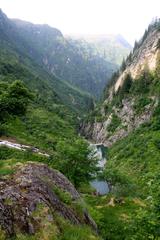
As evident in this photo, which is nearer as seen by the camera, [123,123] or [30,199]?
[30,199]

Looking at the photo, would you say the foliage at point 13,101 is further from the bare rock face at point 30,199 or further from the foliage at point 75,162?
the bare rock face at point 30,199

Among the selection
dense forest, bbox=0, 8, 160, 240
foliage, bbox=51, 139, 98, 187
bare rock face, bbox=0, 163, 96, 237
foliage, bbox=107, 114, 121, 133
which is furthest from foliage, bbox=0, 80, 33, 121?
foliage, bbox=107, 114, 121, 133

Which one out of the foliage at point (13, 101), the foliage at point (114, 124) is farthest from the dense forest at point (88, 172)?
the foliage at point (114, 124)

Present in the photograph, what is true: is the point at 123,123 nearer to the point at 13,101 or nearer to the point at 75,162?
the point at 13,101

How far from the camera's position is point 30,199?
1769cm

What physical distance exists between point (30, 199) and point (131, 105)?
463 feet

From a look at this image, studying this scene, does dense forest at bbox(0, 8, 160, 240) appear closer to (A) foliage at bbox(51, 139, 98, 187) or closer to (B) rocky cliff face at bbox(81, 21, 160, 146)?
(A) foliage at bbox(51, 139, 98, 187)

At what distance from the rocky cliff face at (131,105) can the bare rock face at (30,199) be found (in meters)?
116

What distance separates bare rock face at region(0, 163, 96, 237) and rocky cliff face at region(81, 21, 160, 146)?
116 m

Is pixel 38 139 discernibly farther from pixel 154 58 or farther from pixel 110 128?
pixel 154 58

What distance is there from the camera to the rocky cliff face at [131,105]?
475 ft

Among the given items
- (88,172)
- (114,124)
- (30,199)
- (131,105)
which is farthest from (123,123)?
(30,199)

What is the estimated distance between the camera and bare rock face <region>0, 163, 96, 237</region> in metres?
16.0

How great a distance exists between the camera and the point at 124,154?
394ft
